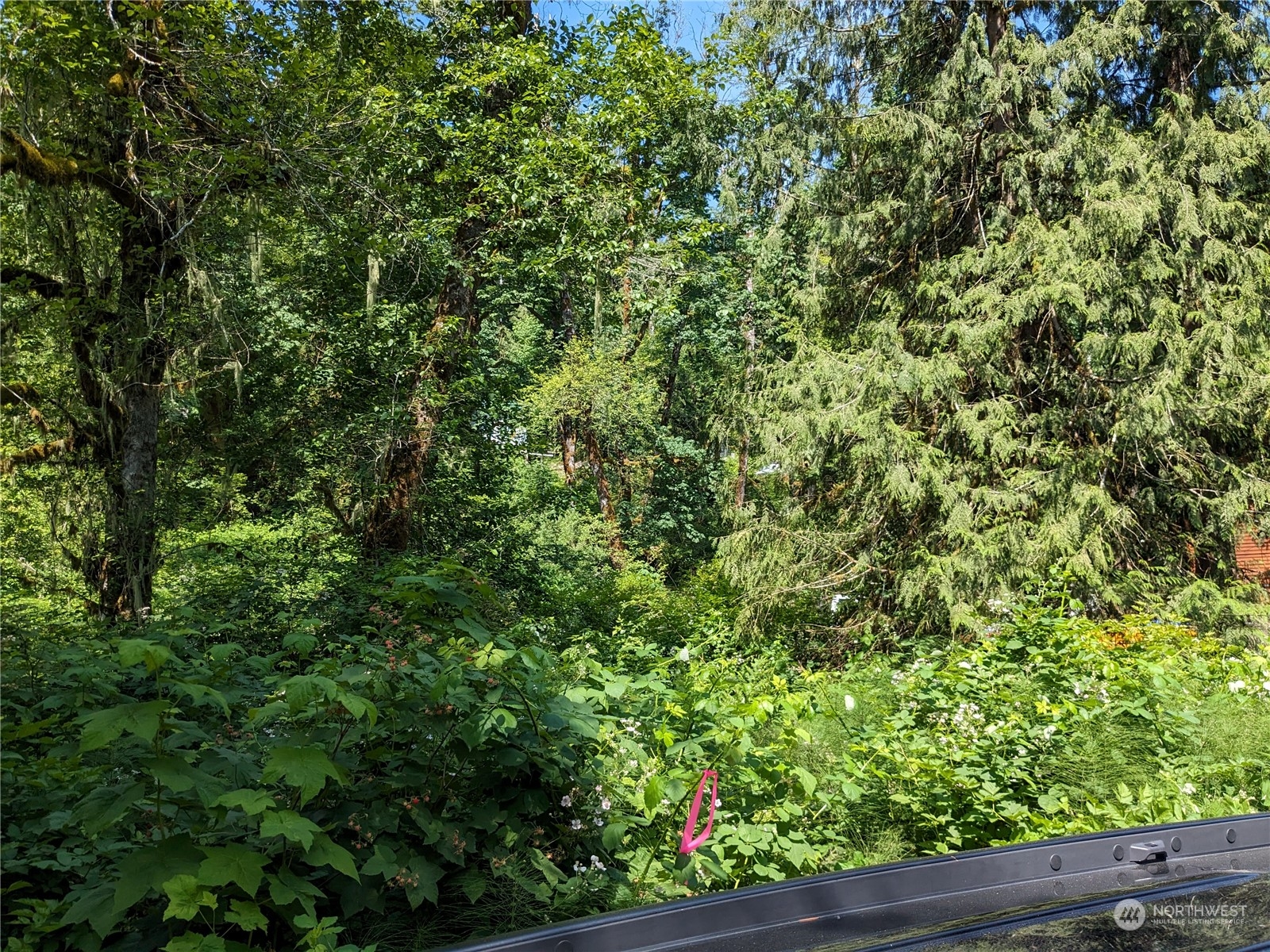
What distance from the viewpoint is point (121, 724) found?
1.94 meters

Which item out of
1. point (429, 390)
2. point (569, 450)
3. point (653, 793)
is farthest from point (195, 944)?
point (569, 450)

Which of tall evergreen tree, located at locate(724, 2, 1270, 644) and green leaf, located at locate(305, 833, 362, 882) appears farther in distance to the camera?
tall evergreen tree, located at locate(724, 2, 1270, 644)

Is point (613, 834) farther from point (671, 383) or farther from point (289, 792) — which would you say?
point (671, 383)

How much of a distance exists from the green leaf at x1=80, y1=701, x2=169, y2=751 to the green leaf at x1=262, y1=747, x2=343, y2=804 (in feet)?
0.91

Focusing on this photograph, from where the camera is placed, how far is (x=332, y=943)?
2.01 meters

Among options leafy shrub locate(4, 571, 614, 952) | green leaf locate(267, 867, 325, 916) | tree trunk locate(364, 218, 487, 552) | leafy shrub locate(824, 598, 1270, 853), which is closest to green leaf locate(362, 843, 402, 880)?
leafy shrub locate(4, 571, 614, 952)

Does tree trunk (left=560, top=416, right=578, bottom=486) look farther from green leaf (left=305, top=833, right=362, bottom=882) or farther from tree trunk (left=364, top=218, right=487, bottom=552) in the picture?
green leaf (left=305, top=833, right=362, bottom=882)

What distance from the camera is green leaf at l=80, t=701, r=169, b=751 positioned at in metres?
1.89

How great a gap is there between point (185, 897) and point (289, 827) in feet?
0.77

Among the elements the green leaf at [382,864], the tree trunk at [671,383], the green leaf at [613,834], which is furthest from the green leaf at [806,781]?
the tree trunk at [671,383]

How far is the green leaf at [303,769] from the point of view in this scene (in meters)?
2.04

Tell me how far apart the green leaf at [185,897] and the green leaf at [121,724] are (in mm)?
307

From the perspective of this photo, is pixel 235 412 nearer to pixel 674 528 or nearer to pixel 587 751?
pixel 587 751

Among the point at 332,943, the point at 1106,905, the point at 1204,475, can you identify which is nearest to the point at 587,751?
the point at 332,943
